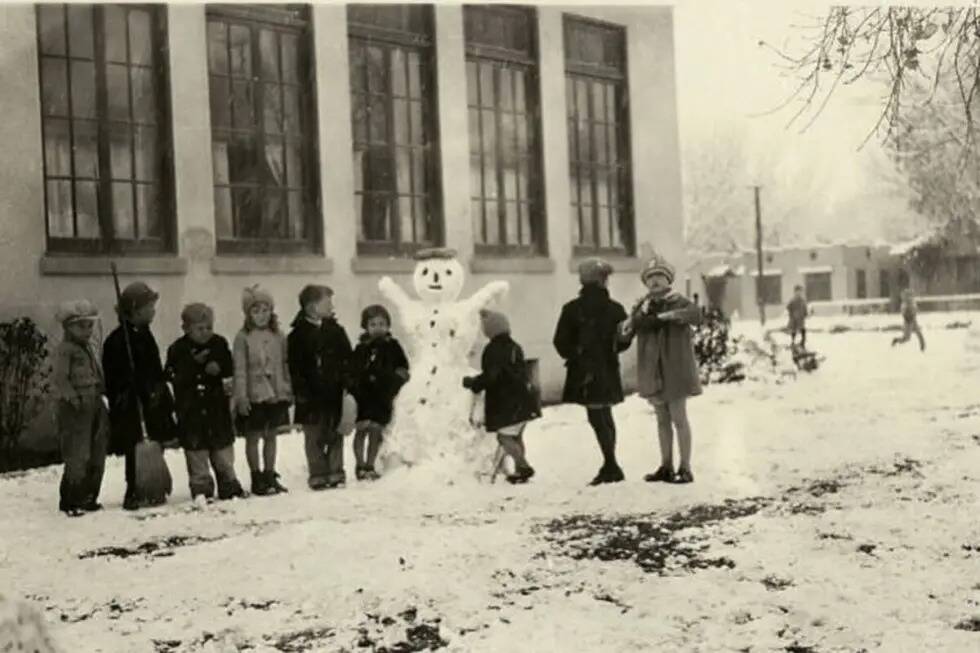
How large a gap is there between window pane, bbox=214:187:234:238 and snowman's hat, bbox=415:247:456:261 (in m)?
0.77

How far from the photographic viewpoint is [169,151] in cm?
375

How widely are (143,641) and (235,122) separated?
233 centimetres

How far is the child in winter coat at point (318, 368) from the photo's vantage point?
398cm

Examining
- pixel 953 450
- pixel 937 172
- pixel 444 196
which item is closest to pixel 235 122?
pixel 444 196

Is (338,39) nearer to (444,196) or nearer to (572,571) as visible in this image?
(444,196)

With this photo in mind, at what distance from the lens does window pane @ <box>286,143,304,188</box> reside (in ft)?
13.5

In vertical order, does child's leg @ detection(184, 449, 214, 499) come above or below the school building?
below

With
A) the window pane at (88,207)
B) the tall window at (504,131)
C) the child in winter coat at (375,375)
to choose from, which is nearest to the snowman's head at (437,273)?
the tall window at (504,131)

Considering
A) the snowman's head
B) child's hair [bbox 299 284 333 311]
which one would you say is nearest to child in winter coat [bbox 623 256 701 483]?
the snowman's head

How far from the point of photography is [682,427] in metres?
3.86

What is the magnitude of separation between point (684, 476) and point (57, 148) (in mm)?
2476

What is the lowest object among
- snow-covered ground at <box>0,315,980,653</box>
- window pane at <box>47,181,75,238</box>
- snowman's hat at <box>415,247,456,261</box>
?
snow-covered ground at <box>0,315,980,653</box>

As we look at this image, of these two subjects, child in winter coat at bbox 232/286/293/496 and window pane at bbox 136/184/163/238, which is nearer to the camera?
window pane at bbox 136/184/163/238

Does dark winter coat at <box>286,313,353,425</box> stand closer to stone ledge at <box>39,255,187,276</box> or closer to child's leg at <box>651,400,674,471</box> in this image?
stone ledge at <box>39,255,187,276</box>
